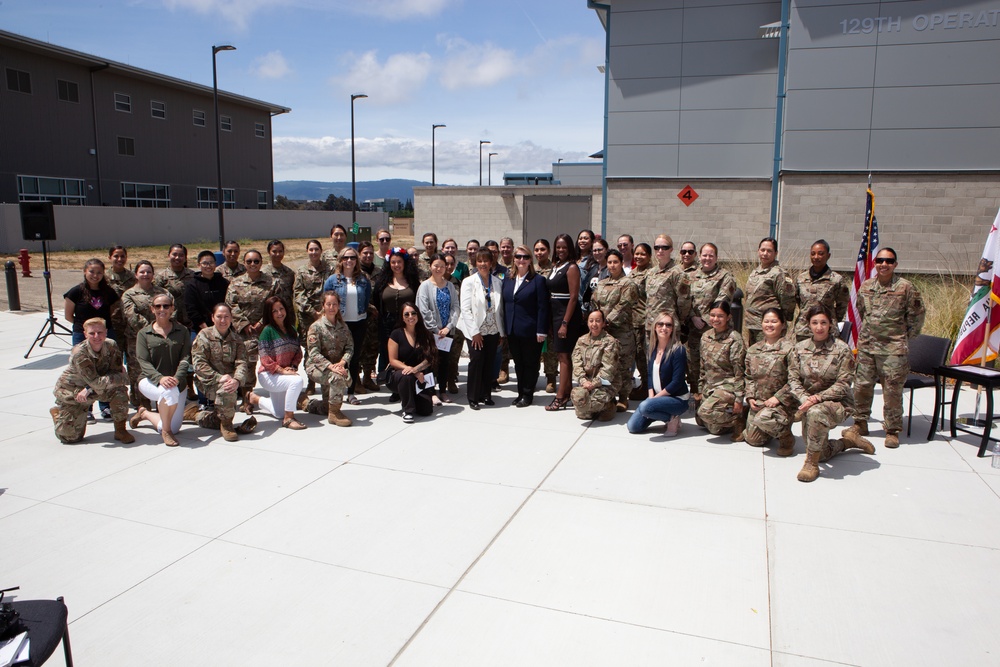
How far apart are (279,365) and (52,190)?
33.0 m

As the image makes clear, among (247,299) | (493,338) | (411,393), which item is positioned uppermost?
(247,299)

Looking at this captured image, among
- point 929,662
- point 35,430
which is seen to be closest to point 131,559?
point 35,430

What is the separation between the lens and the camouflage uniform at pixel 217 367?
6262mm

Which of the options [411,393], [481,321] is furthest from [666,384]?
[411,393]

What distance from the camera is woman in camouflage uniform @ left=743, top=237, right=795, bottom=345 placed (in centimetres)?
690

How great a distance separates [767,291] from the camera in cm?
695

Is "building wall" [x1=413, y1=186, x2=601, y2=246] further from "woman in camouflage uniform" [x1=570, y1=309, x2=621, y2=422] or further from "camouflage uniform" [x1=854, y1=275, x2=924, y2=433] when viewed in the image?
"camouflage uniform" [x1=854, y1=275, x2=924, y2=433]

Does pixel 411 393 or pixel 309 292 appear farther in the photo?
pixel 309 292

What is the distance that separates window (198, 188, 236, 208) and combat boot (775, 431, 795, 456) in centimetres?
4086

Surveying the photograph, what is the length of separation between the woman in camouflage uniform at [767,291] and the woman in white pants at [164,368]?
218 inches

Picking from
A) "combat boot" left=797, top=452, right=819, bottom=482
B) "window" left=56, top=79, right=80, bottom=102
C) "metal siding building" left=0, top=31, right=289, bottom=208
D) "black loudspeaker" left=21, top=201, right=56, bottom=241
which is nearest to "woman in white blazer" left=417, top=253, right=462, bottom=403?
"combat boot" left=797, top=452, right=819, bottom=482

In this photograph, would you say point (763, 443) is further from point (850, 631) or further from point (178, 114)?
point (178, 114)

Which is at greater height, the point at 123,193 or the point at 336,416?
the point at 123,193

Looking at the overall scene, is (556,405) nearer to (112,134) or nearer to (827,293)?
(827,293)
